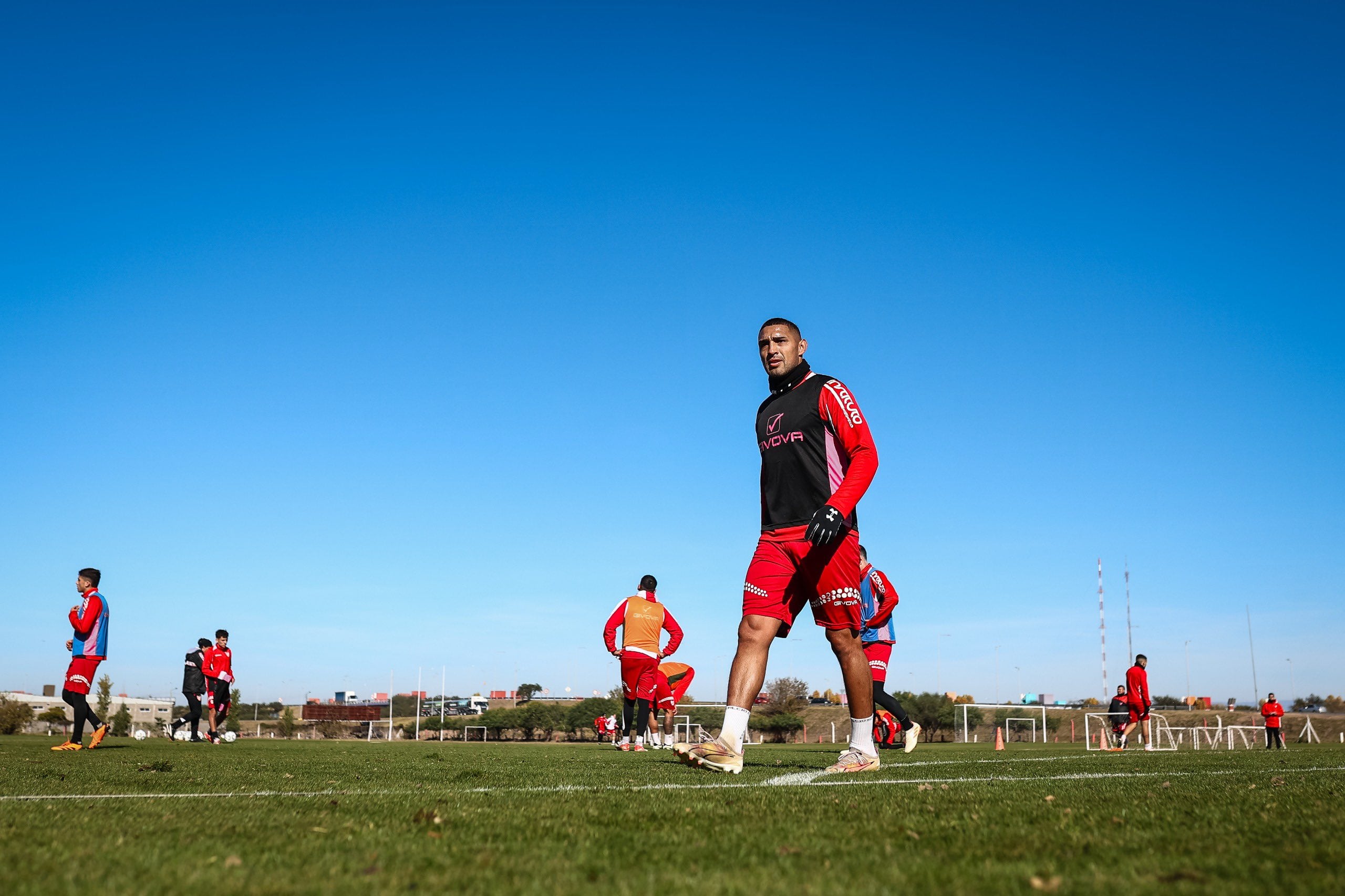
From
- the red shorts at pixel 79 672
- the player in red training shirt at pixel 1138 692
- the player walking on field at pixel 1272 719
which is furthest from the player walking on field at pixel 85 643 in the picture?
the player walking on field at pixel 1272 719

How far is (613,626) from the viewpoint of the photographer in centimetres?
1431

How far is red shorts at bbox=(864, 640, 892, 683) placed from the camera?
12320 mm

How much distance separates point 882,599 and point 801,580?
617cm

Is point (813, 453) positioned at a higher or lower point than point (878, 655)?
higher

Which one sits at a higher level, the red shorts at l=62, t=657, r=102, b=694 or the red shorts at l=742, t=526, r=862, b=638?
the red shorts at l=742, t=526, r=862, b=638

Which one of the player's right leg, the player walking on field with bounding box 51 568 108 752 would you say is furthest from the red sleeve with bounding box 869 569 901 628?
the player walking on field with bounding box 51 568 108 752

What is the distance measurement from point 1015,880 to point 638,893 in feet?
3.04

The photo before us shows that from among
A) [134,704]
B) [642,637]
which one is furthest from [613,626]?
[134,704]

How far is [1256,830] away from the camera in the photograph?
329 centimetres

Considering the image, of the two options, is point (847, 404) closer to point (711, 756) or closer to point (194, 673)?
point (711, 756)

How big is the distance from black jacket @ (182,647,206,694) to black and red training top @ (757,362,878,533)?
51.7 ft

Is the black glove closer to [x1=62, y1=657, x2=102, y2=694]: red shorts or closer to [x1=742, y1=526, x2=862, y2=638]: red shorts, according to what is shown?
[x1=742, y1=526, x2=862, y2=638]: red shorts

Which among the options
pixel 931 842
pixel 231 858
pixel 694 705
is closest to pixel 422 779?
pixel 231 858

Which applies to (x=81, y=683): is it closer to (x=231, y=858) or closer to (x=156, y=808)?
(x=156, y=808)
